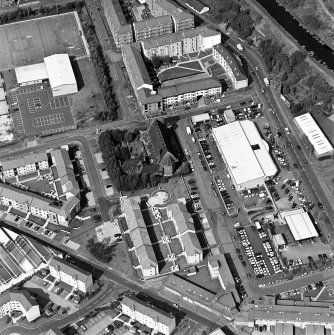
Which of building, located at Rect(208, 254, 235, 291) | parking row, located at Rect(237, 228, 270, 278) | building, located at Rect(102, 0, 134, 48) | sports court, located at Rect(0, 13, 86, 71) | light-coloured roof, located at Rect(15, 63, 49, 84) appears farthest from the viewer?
sports court, located at Rect(0, 13, 86, 71)

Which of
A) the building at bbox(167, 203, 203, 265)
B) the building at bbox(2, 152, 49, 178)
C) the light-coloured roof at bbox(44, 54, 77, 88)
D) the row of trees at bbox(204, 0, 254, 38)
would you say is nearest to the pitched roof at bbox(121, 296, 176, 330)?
the building at bbox(167, 203, 203, 265)

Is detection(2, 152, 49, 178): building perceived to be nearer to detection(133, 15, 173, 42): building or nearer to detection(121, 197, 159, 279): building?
detection(121, 197, 159, 279): building

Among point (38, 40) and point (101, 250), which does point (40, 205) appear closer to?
point (101, 250)

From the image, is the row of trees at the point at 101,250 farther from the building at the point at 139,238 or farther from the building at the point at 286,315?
the building at the point at 286,315

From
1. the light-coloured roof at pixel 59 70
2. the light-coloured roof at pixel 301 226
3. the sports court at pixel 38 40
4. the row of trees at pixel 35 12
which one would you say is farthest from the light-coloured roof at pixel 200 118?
the row of trees at pixel 35 12

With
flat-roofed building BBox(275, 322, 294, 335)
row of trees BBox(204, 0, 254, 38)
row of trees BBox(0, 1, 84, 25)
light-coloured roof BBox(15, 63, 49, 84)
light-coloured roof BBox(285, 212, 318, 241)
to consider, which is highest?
row of trees BBox(0, 1, 84, 25)

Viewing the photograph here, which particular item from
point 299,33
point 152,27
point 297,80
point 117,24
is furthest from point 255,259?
point 117,24
